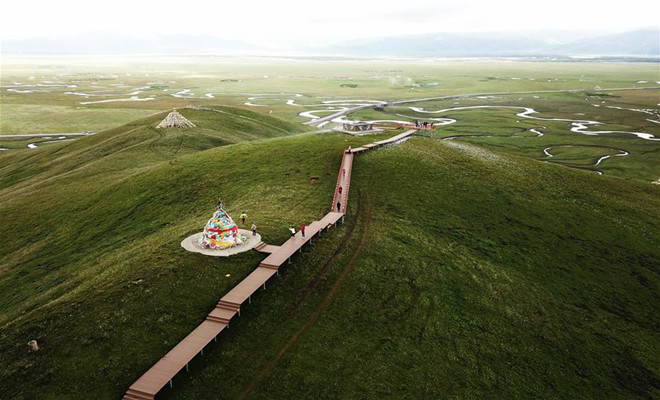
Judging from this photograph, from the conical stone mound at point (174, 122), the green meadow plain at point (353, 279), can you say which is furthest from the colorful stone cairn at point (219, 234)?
the conical stone mound at point (174, 122)

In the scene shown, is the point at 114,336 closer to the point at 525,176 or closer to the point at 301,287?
the point at 301,287

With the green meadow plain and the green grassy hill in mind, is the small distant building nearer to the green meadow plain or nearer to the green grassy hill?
the green meadow plain

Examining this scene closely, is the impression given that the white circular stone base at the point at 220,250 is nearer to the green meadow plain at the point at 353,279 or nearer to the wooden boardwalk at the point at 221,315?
the green meadow plain at the point at 353,279

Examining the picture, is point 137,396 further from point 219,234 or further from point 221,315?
point 219,234

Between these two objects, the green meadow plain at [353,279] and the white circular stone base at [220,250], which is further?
the white circular stone base at [220,250]

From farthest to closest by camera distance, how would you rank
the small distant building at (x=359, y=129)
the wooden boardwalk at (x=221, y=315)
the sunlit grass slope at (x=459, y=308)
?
the small distant building at (x=359, y=129), the sunlit grass slope at (x=459, y=308), the wooden boardwalk at (x=221, y=315)

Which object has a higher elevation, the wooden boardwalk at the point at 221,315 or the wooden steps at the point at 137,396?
the wooden boardwalk at the point at 221,315

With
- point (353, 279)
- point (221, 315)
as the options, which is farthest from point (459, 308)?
point (221, 315)

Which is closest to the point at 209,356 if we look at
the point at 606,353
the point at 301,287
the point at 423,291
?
the point at 301,287
